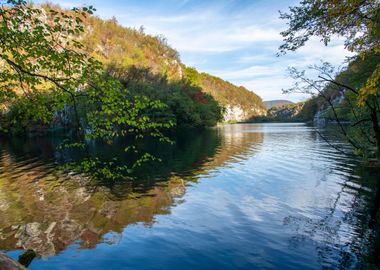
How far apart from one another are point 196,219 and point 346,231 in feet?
27.6

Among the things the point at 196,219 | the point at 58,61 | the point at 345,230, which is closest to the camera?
the point at 58,61

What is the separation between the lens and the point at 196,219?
59.3 ft

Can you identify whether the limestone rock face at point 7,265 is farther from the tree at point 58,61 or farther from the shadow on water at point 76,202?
the tree at point 58,61

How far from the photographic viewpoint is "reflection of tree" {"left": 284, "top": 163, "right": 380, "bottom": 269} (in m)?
12.6

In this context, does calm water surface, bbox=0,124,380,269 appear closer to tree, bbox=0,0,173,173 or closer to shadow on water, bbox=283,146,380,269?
shadow on water, bbox=283,146,380,269

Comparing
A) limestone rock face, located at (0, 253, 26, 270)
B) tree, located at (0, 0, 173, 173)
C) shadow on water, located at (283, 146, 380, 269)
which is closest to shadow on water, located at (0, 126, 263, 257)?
tree, located at (0, 0, 173, 173)

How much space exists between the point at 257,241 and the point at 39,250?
35.4ft

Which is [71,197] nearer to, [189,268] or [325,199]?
[189,268]

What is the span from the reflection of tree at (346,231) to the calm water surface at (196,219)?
0.05 m

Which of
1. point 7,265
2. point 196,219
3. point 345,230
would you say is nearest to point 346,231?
point 345,230

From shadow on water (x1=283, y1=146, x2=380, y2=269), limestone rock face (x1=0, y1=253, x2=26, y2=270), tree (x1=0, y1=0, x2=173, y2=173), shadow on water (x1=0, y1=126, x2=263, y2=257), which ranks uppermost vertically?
tree (x1=0, y1=0, x2=173, y2=173)

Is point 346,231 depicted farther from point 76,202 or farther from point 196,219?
point 76,202

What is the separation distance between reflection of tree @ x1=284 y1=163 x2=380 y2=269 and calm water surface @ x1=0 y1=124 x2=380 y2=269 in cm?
5

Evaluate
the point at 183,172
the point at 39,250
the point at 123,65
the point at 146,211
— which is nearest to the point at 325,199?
the point at 146,211
